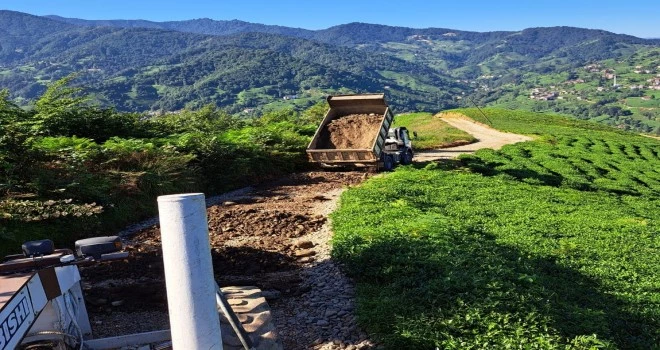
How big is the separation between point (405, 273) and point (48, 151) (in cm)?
1032

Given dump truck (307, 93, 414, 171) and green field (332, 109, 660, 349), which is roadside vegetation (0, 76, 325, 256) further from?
green field (332, 109, 660, 349)

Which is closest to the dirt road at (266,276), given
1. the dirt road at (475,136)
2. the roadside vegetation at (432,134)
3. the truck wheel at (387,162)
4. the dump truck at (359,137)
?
the dump truck at (359,137)

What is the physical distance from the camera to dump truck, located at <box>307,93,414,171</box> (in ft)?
68.0

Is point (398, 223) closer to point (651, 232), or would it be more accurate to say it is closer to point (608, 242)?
point (608, 242)

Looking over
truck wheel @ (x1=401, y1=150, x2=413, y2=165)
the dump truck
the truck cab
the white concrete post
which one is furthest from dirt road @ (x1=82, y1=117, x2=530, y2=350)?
truck wheel @ (x1=401, y1=150, x2=413, y2=165)

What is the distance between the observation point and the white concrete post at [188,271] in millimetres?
2779

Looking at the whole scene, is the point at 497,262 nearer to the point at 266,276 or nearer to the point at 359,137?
the point at 266,276

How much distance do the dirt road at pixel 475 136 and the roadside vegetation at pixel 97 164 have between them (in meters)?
10.7

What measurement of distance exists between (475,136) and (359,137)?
958 inches

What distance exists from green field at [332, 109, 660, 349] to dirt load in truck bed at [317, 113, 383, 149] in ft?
8.77

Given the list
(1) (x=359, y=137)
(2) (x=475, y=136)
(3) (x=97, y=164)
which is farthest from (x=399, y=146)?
(2) (x=475, y=136)

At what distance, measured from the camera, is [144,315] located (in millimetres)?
7609

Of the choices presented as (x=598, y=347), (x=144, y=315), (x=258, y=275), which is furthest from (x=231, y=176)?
(x=598, y=347)

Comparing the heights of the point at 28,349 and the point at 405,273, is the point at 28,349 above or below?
above
